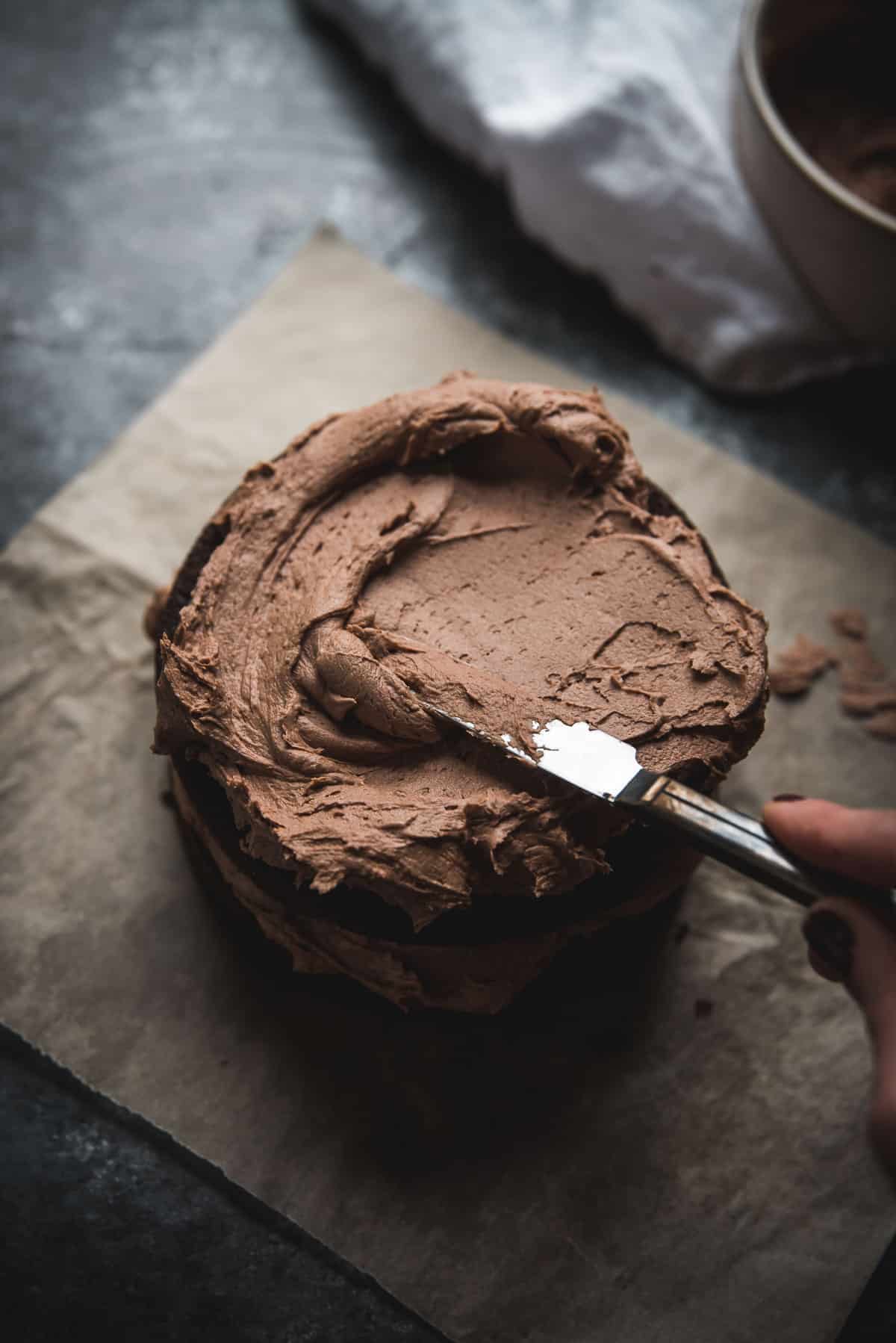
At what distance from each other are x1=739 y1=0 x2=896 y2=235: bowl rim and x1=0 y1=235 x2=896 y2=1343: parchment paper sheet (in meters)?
0.96

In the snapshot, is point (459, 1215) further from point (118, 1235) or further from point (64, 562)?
point (64, 562)

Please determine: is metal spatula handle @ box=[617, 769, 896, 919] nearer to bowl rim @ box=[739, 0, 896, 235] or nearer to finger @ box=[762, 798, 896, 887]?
finger @ box=[762, 798, 896, 887]

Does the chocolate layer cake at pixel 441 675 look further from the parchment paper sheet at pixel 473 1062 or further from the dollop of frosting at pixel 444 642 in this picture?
the parchment paper sheet at pixel 473 1062

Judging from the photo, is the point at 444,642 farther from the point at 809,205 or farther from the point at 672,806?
the point at 809,205

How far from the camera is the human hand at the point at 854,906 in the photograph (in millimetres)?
1695

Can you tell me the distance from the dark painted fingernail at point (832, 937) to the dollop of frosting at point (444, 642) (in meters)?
0.37

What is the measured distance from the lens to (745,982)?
2.51m

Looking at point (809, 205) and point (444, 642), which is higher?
point (809, 205)

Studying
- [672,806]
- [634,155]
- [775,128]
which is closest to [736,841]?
[672,806]

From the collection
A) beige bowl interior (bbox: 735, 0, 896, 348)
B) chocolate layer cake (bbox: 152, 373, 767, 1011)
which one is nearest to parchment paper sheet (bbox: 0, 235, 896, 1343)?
chocolate layer cake (bbox: 152, 373, 767, 1011)

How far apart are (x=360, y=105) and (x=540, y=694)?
245cm

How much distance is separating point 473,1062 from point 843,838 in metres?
1.01

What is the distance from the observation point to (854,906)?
176cm

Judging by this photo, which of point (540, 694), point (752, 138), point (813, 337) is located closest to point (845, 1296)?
point (540, 694)
